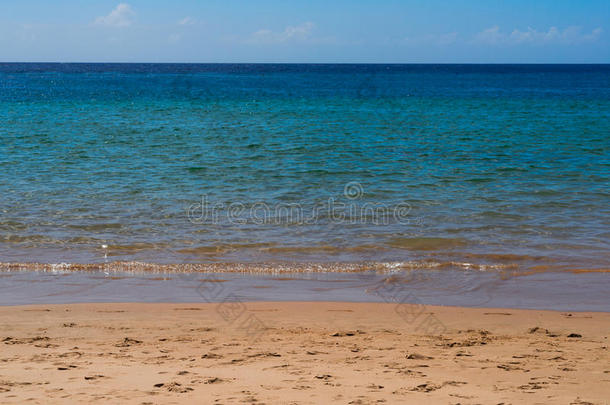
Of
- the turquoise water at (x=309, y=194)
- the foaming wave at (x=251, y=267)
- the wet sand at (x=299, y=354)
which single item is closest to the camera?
the wet sand at (x=299, y=354)

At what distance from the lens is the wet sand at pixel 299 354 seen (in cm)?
457

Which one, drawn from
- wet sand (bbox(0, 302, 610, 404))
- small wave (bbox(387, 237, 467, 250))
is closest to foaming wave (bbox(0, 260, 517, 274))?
small wave (bbox(387, 237, 467, 250))

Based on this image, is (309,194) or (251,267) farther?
(309,194)

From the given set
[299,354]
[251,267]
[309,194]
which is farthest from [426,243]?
[299,354]

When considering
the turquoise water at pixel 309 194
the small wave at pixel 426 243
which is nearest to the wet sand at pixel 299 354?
the turquoise water at pixel 309 194

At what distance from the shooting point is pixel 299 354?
5.57 meters

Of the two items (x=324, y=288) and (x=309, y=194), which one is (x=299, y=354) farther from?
(x=309, y=194)

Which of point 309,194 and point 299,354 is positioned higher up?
point 309,194

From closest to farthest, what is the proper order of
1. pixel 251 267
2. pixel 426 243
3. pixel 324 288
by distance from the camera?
pixel 324 288 < pixel 251 267 < pixel 426 243

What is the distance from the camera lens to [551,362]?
535 centimetres

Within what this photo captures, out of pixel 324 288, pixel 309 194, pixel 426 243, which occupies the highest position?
pixel 309 194

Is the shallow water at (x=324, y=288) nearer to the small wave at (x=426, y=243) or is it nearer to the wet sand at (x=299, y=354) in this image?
the wet sand at (x=299, y=354)

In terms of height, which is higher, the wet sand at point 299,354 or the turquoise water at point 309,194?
the turquoise water at point 309,194

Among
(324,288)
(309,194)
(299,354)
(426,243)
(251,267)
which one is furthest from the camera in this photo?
(309,194)
